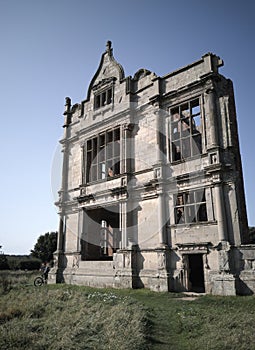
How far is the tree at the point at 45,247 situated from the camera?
4347 centimetres

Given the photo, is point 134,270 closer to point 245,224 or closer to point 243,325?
point 245,224

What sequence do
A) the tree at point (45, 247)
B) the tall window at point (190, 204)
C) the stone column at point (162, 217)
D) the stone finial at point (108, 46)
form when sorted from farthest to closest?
the tree at point (45, 247) < the stone finial at point (108, 46) < the stone column at point (162, 217) < the tall window at point (190, 204)

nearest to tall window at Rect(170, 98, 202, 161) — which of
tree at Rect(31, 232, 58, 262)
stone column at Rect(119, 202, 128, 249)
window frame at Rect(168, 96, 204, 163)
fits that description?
window frame at Rect(168, 96, 204, 163)

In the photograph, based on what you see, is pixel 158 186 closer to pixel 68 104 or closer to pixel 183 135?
pixel 183 135

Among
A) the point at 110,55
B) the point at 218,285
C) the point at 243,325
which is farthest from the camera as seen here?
the point at 110,55

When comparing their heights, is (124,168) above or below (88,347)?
above

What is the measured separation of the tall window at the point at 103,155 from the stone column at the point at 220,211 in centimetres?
746

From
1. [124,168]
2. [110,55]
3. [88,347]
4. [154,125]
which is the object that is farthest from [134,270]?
[110,55]

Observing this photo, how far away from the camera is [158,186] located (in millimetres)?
14820

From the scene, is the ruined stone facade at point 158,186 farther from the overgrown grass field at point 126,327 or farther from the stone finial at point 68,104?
the overgrown grass field at point 126,327

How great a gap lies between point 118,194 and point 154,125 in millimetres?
4506

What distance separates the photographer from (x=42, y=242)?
147 ft

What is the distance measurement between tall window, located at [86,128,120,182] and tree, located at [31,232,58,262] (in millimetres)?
27972

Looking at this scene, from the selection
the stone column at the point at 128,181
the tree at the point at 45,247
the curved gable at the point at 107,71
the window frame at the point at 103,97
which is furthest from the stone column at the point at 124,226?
the tree at the point at 45,247
